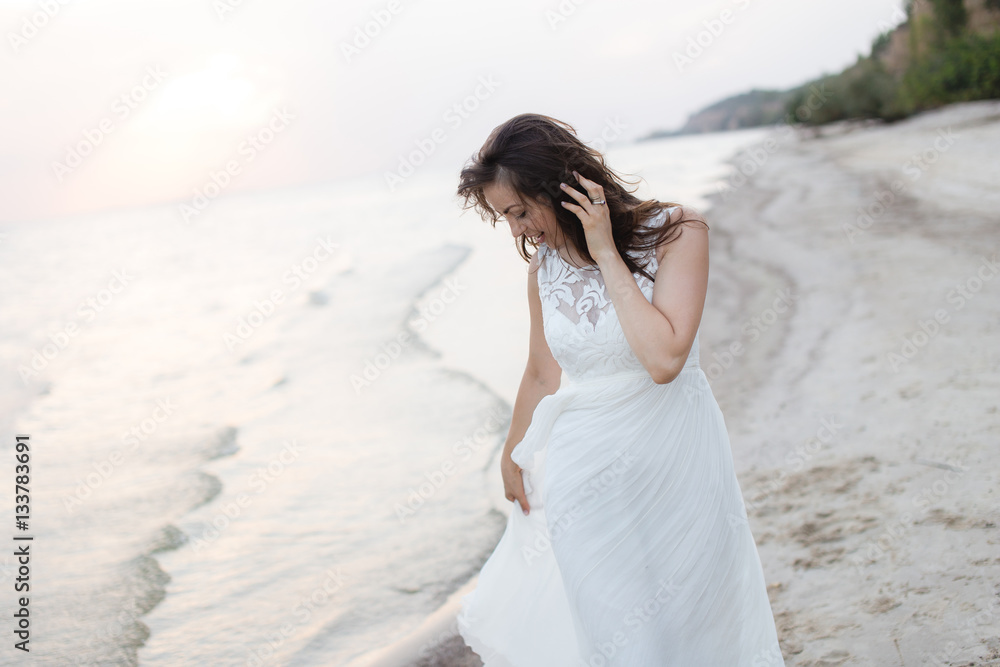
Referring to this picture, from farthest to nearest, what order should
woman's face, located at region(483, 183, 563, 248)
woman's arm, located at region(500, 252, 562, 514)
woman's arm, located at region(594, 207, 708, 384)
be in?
woman's arm, located at region(500, 252, 562, 514) < woman's face, located at region(483, 183, 563, 248) < woman's arm, located at region(594, 207, 708, 384)

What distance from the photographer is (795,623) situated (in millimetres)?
3242

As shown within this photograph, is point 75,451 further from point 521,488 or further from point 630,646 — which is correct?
point 630,646

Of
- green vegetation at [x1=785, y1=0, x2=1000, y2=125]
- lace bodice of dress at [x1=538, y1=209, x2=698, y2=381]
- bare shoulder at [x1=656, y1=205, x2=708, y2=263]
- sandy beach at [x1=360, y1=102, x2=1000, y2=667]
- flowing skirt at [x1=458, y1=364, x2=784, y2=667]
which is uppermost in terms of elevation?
bare shoulder at [x1=656, y1=205, x2=708, y2=263]

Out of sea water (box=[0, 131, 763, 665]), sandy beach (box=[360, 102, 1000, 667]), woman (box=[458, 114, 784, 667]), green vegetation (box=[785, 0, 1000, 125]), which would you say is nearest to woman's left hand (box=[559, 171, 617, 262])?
woman (box=[458, 114, 784, 667])

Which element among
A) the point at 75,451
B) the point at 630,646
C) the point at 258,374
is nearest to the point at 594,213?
the point at 630,646

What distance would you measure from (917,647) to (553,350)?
2.02 metres

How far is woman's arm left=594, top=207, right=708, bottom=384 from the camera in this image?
6.33ft

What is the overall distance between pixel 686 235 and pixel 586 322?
1.23 feet

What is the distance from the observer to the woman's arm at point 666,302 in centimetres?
193

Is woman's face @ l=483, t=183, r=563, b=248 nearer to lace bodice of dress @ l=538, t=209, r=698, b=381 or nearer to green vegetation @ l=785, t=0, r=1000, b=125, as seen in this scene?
lace bodice of dress @ l=538, t=209, r=698, b=381

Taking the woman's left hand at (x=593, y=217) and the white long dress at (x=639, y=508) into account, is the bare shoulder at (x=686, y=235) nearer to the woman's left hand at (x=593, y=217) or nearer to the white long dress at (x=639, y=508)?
the white long dress at (x=639, y=508)

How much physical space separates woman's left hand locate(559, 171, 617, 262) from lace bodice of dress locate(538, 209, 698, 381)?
15 cm

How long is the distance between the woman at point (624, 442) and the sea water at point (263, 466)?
2.37m

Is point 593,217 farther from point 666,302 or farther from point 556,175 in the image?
point 666,302
